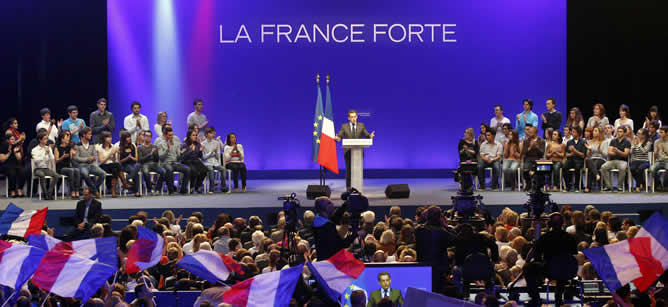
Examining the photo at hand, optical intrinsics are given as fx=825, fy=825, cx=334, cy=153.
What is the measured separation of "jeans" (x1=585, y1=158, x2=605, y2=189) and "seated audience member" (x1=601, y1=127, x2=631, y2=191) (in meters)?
0.11

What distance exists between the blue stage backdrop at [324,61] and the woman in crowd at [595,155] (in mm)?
3433

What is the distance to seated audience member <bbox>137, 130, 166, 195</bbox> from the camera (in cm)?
1339

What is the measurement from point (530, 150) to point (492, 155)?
0.73 metres

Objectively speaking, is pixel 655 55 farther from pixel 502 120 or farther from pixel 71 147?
pixel 71 147

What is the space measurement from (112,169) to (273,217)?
212 inches

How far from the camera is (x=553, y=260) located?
5613 millimetres

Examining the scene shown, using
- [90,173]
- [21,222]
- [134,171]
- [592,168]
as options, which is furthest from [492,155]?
[21,222]

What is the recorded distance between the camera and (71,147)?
42.7ft

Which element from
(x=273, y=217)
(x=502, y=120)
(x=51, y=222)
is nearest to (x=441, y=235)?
(x=273, y=217)

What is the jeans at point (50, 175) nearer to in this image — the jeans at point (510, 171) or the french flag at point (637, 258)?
the jeans at point (510, 171)

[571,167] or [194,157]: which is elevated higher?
[194,157]

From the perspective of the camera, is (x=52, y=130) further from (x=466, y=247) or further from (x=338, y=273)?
(x=338, y=273)

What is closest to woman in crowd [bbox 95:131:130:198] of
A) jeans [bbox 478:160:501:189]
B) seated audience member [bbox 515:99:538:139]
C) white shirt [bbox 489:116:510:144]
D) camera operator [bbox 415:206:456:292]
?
jeans [bbox 478:160:501:189]

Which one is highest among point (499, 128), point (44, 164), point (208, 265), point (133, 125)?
point (133, 125)
